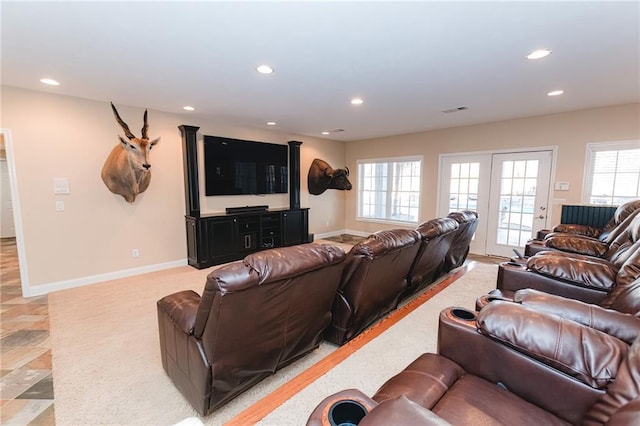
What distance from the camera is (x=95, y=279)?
405 cm

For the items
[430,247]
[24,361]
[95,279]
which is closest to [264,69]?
[430,247]

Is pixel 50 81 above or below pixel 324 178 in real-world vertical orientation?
above

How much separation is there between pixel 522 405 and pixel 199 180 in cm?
507

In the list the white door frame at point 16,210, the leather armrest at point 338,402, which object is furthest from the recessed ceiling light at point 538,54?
the white door frame at point 16,210

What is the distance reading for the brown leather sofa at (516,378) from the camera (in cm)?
88

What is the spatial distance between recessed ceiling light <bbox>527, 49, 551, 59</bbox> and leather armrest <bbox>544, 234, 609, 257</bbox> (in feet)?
6.43

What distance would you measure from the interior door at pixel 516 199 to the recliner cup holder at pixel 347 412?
5.44 metres

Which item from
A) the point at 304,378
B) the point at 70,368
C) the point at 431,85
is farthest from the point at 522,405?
the point at 431,85

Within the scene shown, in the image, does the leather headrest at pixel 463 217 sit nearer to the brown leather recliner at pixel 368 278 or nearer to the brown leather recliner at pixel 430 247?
the brown leather recliner at pixel 430 247

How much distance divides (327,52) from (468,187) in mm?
4387

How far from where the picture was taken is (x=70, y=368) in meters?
2.19

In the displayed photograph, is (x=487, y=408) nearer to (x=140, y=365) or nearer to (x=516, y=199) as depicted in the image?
(x=140, y=365)

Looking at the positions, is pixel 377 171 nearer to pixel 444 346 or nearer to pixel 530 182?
pixel 530 182

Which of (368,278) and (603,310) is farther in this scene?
(368,278)
